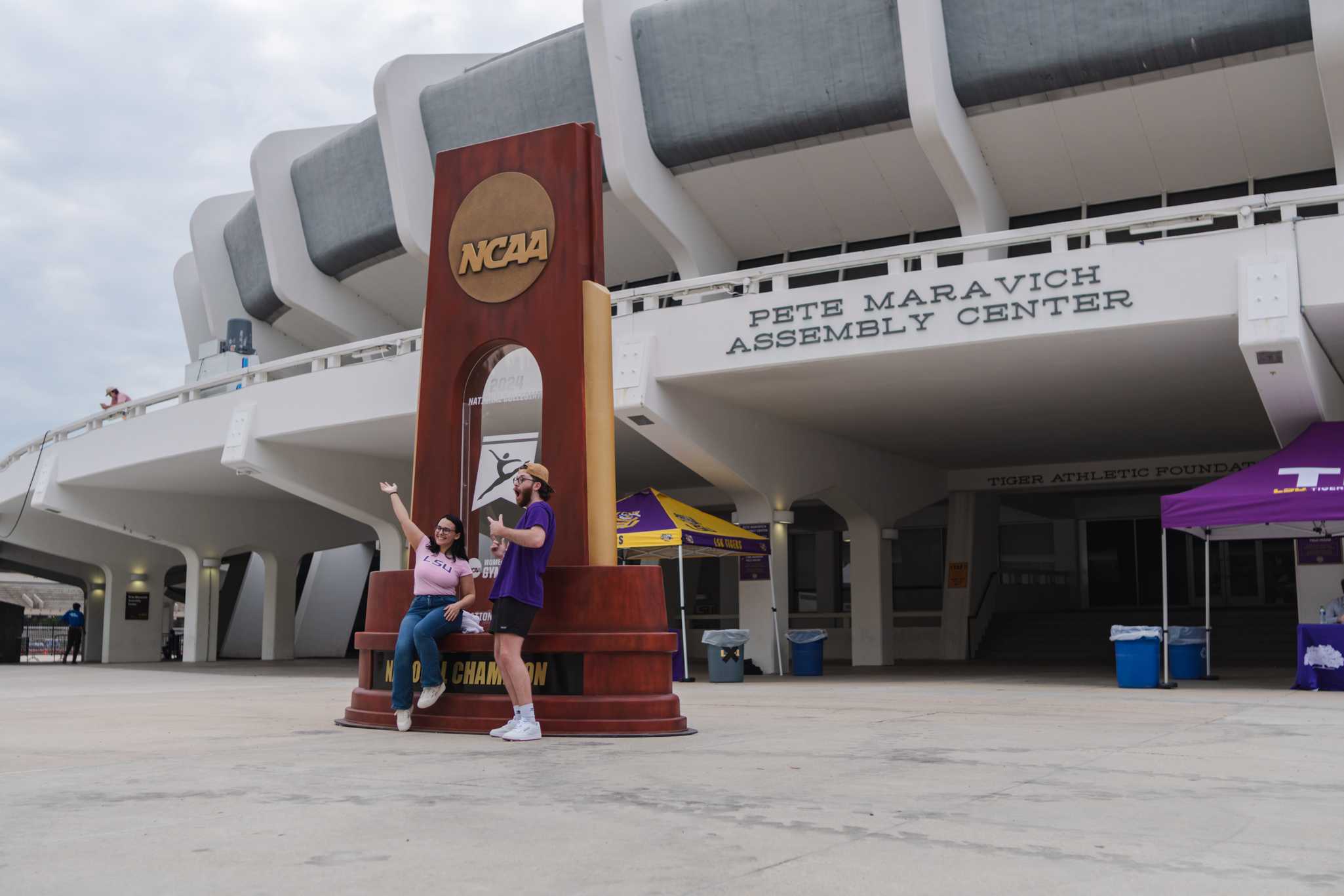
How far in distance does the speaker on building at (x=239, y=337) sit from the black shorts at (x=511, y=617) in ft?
80.6

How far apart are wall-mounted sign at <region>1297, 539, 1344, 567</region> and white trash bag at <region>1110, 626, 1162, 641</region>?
301cm

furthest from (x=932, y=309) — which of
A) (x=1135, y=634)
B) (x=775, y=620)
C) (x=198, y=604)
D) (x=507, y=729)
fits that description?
(x=198, y=604)

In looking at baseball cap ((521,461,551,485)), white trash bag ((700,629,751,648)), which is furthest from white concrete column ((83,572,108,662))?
baseball cap ((521,461,551,485))

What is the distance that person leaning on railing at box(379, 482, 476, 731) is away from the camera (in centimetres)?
817

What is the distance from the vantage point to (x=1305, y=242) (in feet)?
45.1

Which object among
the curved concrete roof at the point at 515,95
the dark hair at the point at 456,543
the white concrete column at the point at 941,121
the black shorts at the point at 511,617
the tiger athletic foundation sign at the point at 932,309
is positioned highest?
the curved concrete roof at the point at 515,95

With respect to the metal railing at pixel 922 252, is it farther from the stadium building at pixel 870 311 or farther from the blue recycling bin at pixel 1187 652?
the blue recycling bin at pixel 1187 652

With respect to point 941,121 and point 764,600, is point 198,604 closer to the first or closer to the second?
point 764,600

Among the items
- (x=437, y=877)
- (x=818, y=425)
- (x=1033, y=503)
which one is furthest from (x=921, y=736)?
(x=1033, y=503)

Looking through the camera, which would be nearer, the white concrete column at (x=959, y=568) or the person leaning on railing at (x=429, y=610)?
the person leaning on railing at (x=429, y=610)

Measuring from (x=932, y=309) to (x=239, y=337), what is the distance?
68.3ft

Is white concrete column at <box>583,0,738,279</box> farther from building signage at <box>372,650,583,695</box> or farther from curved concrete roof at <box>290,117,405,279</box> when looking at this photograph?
building signage at <box>372,650,583,695</box>

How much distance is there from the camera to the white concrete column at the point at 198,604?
97.2 ft

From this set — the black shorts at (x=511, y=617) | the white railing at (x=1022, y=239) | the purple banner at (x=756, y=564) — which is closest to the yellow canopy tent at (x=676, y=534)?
the purple banner at (x=756, y=564)
